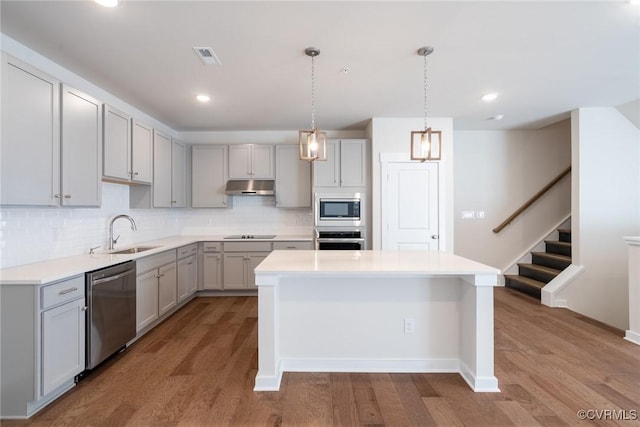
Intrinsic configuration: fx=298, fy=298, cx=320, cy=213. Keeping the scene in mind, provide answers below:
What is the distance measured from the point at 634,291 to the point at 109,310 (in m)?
5.03

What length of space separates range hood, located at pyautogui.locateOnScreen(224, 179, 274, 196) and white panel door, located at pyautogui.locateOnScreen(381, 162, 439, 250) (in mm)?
1780

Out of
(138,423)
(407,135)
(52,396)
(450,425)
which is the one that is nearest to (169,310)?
(52,396)

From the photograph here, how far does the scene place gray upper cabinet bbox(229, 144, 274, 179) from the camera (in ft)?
15.5

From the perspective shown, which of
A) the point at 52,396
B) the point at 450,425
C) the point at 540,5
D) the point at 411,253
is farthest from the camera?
the point at 411,253

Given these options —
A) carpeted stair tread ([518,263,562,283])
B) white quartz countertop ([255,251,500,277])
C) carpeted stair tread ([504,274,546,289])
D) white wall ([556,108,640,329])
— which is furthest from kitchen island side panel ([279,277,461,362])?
carpeted stair tread ([518,263,562,283])

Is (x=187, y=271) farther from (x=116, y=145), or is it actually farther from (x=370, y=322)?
(x=370, y=322)

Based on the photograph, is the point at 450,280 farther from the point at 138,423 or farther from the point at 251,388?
the point at 138,423

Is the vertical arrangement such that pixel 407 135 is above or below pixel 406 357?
above

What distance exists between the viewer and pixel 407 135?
435 cm

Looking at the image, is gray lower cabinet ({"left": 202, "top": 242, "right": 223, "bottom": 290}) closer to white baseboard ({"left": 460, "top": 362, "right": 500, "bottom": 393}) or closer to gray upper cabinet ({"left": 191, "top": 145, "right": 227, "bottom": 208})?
gray upper cabinet ({"left": 191, "top": 145, "right": 227, "bottom": 208})

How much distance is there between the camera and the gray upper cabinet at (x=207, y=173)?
4.77 metres

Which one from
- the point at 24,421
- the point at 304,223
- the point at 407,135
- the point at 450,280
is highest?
the point at 407,135

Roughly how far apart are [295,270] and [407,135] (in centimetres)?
308

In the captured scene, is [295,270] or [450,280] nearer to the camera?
[295,270]
